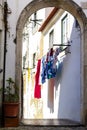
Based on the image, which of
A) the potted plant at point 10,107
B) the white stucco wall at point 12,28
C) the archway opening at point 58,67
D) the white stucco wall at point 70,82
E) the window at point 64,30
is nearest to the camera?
the potted plant at point 10,107

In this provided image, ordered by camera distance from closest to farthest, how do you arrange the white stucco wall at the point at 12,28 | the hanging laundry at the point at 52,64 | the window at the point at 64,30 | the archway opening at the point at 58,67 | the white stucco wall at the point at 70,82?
the white stucco wall at the point at 12,28, the white stucco wall at the point at 70,82, the archway opening at the point at 58,67, the window at the point at 64,30, the hanging laundry at the point at 52,64

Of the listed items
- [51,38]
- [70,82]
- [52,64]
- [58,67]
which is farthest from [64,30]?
[51,38]

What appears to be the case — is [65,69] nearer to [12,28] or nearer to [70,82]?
[70,82]

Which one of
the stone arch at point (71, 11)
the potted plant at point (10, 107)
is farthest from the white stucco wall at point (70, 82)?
the potted plant at point (10, 107)

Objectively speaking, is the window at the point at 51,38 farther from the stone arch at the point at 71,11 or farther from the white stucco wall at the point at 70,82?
the stone arch at the point at 71,11

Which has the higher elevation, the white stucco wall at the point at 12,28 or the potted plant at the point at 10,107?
the white stucco wall at the point at 12,28

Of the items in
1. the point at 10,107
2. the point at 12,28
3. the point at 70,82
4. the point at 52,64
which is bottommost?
the point at 10,107

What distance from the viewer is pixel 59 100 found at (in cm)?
1867

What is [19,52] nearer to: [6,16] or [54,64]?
[6,16]

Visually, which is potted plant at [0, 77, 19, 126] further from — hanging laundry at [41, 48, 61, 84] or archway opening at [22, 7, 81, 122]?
hanging laundry at [41, 48, 61, 84]

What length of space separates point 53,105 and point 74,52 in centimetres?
503

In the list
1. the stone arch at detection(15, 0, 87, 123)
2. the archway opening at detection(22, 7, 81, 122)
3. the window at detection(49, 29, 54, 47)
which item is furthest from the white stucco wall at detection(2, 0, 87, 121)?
the window at detection(49, 29, 54, 47)

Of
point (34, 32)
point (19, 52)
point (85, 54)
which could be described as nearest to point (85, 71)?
point (85, 54)

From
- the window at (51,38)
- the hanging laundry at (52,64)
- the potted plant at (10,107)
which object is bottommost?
the potted plant at (10,107)
